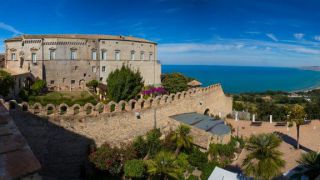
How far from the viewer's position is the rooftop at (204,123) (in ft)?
65.8

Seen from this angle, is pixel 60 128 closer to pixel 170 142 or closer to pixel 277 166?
pixel 170 142

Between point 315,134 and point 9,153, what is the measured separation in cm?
2588

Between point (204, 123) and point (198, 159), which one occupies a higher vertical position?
point (204, 123)

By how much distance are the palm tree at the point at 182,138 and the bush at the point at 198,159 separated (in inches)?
26.6

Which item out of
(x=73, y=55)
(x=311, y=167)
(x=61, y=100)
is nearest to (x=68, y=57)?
(x=73, y=55)

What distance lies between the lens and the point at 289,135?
81.2 feet

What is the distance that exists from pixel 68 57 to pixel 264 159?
104ft

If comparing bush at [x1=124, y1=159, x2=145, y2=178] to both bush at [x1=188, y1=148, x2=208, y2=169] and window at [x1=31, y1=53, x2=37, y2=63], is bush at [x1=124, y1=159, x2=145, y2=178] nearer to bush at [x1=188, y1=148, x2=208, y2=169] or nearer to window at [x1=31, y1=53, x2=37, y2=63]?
bush at [x1=188, y1=148, x2=208, y2=169]

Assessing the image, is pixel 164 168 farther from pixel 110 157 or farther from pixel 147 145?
pixel 147 145

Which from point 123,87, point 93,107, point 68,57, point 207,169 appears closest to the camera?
point 93,107

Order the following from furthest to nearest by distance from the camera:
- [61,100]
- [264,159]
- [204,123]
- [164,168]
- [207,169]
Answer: [61,100]
[204,123]
[207,169]
[164,168]
[264,159]

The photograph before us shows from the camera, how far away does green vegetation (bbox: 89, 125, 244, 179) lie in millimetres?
14820

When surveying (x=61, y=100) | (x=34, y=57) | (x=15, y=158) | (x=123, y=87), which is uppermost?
(x=34, y=57)

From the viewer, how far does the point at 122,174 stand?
16.6m
